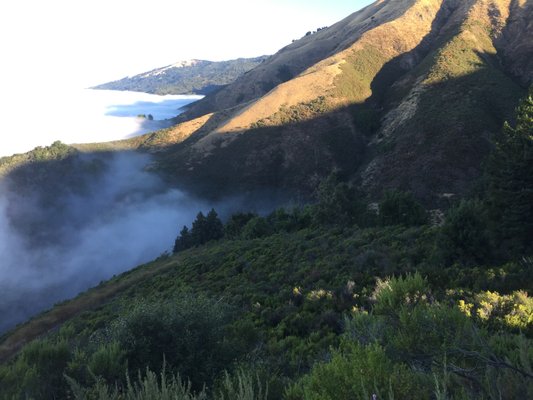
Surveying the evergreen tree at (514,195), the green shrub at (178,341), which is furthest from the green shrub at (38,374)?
the evergreen tree at (514,195)

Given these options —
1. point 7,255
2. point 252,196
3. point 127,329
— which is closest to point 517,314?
point 127,329

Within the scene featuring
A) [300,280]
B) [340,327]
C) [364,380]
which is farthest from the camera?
[300,280]

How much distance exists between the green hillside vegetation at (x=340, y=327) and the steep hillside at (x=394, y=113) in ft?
99.6

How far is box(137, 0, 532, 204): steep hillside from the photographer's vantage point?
193 feet

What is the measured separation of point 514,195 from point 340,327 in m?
16.0

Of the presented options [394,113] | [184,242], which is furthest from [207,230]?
[394,113]

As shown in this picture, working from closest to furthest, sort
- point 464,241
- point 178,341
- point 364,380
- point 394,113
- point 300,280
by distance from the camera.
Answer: point 364,380
point 178,341
point 464,241
point 300,280
point 394,113

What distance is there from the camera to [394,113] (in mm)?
78125

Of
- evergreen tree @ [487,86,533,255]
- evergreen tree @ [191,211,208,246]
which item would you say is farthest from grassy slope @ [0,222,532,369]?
evergreen tree @ [191,211,208,246]

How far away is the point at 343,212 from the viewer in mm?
41094

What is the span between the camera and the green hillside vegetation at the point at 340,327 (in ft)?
17.9

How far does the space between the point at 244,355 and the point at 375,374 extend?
5.20m

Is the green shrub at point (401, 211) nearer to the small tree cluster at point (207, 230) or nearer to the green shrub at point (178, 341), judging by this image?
the green shrub at point (178, 341)

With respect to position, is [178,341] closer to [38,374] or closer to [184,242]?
[38,374]
